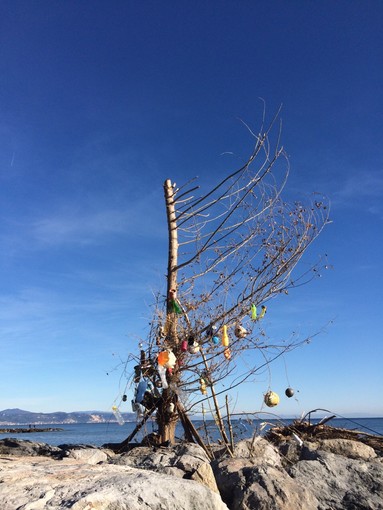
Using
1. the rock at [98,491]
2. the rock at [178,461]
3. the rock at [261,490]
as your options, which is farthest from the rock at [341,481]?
the rock at [98,491]

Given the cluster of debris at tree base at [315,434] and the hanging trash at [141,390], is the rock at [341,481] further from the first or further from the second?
the hanging trash at [141,390]

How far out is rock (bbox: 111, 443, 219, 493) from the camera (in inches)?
167

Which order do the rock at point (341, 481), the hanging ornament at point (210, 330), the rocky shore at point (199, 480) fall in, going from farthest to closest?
1. the hanging ornament at point (210, 330)
2. the rock at point (341, 481)
3. the rocky shore at point (199, 480)

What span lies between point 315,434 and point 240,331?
6.08 ft

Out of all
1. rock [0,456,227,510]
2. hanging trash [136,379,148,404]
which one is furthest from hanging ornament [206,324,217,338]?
rock [0,456,227,510]

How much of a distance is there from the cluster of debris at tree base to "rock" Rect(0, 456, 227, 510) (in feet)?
12.3

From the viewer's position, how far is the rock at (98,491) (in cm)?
303

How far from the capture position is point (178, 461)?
449 centimetres

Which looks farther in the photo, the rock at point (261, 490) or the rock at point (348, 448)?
the rock at point (348, 448)

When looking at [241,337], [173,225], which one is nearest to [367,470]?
[241,337]

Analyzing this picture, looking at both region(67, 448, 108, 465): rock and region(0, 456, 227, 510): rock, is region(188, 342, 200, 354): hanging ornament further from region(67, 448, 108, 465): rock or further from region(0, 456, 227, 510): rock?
region(0, 456, 227, 510): rock

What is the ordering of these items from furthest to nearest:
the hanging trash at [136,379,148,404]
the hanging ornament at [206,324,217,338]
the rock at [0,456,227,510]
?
1. the hanging ornament at [206,324,217,338]
2. the hanging trash at [136,379,148,404]
3. the rock at [0,456,227,510]

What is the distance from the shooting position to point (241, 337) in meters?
7.23

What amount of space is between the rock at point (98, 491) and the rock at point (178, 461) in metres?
0.62
